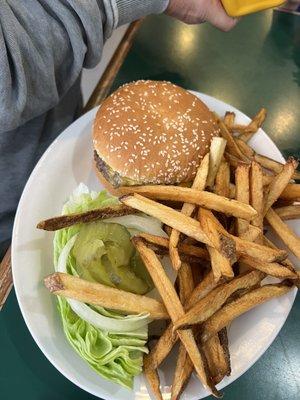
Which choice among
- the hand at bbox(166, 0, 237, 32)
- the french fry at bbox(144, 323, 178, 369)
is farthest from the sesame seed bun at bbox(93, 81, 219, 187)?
the french fry at bbox(144, 323, 178, 369)

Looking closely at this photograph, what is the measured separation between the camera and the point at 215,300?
103cm

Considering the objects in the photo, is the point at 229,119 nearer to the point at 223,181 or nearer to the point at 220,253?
the point at 223,181

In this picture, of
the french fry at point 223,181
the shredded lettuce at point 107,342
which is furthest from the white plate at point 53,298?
the french fry at point 223,181

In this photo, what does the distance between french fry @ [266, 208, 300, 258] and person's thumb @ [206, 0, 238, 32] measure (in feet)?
2.25

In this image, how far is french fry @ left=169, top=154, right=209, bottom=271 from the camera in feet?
3.42

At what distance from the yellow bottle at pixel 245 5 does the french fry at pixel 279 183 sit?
51 centimetres

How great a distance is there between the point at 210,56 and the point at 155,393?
1333 millimetres

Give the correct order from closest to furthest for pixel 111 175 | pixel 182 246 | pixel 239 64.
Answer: pixel 182 246 → pixel 111 175 → pixel 239 64

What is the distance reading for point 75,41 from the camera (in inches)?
48.8

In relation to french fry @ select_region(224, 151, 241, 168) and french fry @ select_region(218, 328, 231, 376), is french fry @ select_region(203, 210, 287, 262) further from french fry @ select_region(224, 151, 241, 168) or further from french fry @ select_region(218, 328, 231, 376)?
french fry @ select_region(224, 151, 241, 168)

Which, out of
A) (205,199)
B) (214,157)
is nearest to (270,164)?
(214,157)

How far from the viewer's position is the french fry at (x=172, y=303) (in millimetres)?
987

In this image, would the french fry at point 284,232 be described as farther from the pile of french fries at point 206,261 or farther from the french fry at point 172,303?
the french fry at point 172,303

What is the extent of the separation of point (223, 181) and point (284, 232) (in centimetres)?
21
